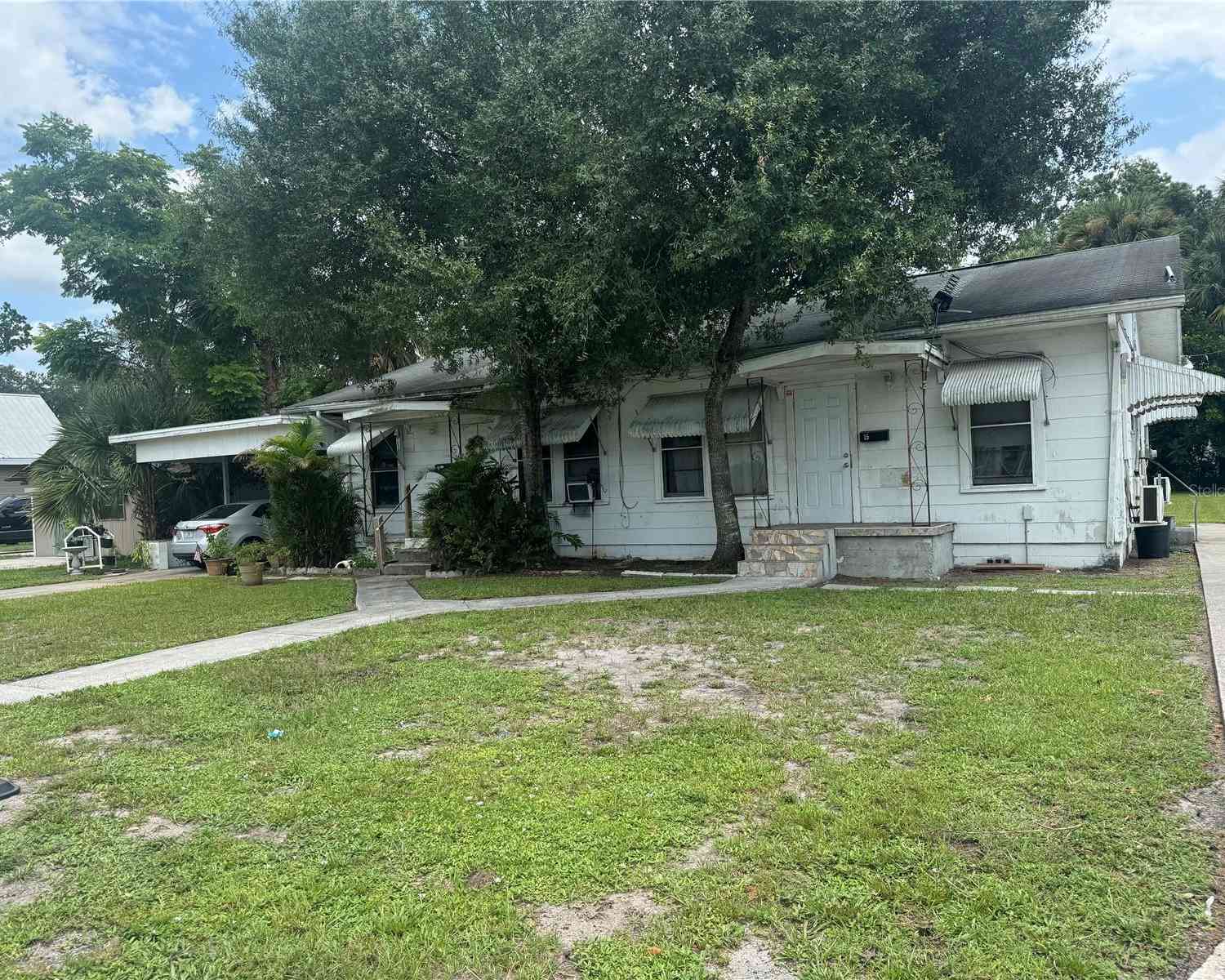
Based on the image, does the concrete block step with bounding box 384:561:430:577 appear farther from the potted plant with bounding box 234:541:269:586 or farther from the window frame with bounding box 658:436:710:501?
the window frame with bounding box 658:436:710:501

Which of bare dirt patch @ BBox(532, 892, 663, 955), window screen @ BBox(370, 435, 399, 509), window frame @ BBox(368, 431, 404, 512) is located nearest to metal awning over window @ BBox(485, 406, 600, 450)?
window frame @ BBox(368, 431, 404, 512)

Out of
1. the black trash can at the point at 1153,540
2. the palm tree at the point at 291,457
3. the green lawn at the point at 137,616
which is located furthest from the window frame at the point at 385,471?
the black trash can at the point at 1153,540

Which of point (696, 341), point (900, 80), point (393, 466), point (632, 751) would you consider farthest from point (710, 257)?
point (393, 466)

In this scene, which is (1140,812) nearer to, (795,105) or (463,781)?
(463,781)

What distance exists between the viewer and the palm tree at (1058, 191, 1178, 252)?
2648 cm

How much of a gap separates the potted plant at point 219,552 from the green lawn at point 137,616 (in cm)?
130

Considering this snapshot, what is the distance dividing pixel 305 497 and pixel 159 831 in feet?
40.6

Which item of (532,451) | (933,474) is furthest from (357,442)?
(933,474)

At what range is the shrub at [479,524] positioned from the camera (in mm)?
13109

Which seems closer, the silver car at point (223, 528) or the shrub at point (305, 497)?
the shrub at point (305, 497)

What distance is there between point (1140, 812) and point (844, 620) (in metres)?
4.35

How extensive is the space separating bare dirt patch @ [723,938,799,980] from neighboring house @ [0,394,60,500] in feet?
118

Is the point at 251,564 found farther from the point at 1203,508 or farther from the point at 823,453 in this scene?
the point at 1203,508

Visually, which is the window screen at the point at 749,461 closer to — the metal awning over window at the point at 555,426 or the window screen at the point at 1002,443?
the metal awning over window at the point at 555,426
